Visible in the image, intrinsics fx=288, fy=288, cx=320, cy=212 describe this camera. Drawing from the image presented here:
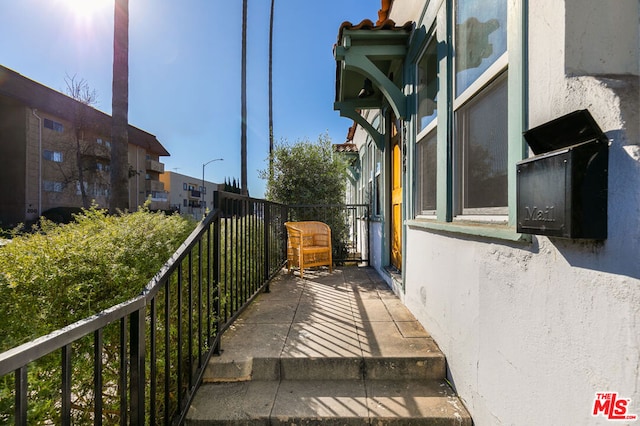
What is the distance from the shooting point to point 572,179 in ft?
2.96

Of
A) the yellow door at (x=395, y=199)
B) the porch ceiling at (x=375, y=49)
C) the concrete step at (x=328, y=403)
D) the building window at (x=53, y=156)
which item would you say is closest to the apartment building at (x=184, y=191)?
the building window at (x=53, y=156)

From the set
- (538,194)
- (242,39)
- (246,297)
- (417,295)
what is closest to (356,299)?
(417,295)

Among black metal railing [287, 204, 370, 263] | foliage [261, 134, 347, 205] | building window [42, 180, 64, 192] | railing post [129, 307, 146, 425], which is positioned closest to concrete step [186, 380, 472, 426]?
railing post [129, 307, 146, 425]

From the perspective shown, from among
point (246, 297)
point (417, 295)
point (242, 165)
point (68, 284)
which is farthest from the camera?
point (242, 165)

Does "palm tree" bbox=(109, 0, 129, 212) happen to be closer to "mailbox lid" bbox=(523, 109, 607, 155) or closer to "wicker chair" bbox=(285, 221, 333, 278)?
"wicker chair" bbox=(285, 221, 333, 278)

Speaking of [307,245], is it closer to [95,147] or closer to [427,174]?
[427,174]

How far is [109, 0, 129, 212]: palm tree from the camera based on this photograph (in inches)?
194

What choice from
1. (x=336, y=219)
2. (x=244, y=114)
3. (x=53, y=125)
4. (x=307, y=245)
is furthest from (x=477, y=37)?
(x=53, y=125)

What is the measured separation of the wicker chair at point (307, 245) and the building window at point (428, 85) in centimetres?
234

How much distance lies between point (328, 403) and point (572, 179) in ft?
5.58

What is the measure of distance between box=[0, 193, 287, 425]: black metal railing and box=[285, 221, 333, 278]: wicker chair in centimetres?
143

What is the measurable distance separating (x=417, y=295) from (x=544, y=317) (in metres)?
1.60

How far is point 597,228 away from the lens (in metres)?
0.88

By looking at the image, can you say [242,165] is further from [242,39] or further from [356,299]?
[356,299]
